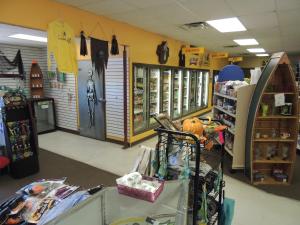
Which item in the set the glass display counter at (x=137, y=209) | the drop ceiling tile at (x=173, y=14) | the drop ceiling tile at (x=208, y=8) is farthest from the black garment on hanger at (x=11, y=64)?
the glass display counter at (x=137, y=209)

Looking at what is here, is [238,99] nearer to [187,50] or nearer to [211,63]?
[187,50]

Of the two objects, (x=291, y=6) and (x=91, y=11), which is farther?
(x=91, y=11)

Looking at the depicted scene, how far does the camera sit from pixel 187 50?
6.81 m

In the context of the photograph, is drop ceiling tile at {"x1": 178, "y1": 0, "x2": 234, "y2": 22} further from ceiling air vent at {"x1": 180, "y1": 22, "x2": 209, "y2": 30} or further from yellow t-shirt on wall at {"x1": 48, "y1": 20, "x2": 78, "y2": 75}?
yellow t-shirt on wall at {"x1": 48, "y1": 20, "x2": 78, "y2": 75}

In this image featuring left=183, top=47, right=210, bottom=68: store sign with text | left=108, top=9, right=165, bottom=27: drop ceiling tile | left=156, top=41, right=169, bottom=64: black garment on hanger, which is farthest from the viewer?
left=183, top=47, right=210, bottom=68: store sign with text

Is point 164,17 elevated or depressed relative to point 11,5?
elevated

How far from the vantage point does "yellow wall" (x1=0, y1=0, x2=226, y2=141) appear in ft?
9.50

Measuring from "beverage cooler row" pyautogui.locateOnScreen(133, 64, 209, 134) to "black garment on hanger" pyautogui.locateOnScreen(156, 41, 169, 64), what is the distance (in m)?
0.23

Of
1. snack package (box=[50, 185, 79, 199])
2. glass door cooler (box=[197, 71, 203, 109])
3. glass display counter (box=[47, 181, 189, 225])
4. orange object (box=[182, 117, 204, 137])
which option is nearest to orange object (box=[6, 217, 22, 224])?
snack package (box=[50, 185, 79, 199])

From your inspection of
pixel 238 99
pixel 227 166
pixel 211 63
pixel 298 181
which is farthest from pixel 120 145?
pixel 211 63

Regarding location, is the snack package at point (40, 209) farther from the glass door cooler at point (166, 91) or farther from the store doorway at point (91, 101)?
the glass door cooler at point (166, 91)

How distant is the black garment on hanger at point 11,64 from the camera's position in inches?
248

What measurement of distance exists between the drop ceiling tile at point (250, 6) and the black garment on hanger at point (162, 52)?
2.48m

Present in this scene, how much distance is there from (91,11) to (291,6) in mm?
3366
